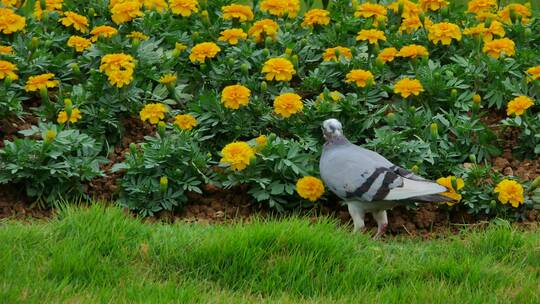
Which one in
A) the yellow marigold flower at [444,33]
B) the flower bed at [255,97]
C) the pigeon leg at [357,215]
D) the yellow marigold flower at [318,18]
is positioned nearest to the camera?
the pigeon leg at [357,215]

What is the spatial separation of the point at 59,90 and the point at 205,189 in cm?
119

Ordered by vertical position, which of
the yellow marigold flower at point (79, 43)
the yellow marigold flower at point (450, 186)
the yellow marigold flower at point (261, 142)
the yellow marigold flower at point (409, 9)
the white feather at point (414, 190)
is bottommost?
the yellow marigold flower at point (450, 186)

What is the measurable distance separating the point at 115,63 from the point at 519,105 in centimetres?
237

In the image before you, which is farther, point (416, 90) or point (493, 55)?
point (493, 55)

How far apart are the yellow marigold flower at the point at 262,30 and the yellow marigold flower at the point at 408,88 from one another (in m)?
1.05

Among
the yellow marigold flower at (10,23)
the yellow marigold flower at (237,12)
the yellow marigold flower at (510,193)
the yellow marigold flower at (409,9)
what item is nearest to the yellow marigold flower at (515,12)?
the yellow marigold flower at (409,9)

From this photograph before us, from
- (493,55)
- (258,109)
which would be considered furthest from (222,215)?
(493,55)

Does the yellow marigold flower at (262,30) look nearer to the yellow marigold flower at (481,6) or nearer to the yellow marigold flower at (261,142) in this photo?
the yellow marigold flower at (261,142)

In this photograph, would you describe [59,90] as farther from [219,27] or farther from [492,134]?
[492,134]

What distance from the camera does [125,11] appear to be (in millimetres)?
6797

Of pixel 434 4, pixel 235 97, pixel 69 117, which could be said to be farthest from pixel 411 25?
pixel 69 117

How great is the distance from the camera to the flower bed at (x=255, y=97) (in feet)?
18.9

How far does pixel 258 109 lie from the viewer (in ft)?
20.3

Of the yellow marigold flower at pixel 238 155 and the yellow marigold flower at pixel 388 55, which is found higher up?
the yellow marigold flower at pixel 388 55
